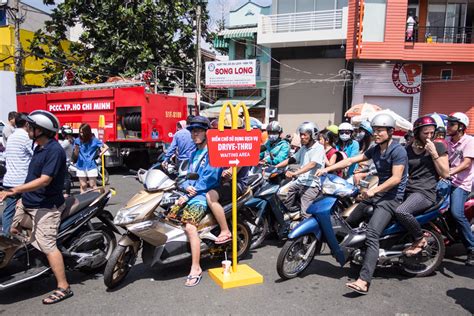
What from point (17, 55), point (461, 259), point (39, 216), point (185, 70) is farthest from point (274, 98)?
point (39, 216)

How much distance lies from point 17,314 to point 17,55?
62.1 ft

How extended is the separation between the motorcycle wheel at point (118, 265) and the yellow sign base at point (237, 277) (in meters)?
0.90

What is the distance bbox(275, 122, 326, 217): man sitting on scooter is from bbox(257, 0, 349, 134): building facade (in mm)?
15185

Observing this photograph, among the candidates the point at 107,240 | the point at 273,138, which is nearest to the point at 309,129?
the point at 273,138

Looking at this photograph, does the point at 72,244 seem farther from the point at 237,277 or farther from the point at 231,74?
the point at 231,74

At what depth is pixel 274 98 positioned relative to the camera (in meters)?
21.3

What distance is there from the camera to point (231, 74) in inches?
800

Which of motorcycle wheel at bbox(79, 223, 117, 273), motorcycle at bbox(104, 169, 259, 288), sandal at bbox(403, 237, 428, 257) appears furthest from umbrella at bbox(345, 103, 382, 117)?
motorcycle wheel at bbox(79, 223, 117, 273)

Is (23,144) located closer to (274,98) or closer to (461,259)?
(461,259)

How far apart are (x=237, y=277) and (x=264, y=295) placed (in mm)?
385

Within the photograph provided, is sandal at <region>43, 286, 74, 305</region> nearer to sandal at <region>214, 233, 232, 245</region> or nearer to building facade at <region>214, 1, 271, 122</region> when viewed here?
sandal at <region>214, 233, 232, 245</region>

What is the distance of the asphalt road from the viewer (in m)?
3.39

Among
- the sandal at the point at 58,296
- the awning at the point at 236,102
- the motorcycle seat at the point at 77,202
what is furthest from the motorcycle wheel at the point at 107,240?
the awning at the point at 236,102

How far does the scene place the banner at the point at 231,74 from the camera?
1972 centimetres
